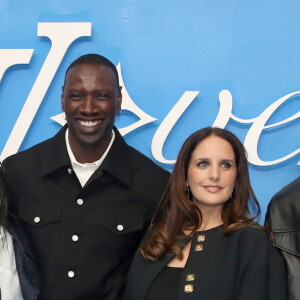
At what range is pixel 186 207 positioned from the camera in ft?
7.88

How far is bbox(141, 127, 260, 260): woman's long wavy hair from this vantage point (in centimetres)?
233

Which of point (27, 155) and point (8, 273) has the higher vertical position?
point (27, 155)

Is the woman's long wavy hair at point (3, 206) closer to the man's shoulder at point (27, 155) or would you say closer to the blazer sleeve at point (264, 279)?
the man's shoulder at point (27, 155)

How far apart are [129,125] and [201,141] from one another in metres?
0.98

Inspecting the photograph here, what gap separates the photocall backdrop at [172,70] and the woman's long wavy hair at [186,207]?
2.73ft

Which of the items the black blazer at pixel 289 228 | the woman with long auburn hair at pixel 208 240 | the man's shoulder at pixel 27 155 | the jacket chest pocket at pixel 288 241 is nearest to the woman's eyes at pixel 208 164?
the woman with long auburn hair at pixel 208 240

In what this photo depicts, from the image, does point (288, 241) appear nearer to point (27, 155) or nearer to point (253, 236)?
point (253, 236)

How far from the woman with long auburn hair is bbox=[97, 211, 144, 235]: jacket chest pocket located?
0.07 meters

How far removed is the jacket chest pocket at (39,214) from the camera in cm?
247

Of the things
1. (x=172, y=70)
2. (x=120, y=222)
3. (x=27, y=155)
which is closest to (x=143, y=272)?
(x=120, y=222)

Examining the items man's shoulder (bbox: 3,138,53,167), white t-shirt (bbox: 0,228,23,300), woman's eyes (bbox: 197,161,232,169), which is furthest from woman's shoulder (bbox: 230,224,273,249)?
man's shoulder (bbox: 3,138,53,167)

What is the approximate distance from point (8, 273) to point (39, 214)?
0.33m

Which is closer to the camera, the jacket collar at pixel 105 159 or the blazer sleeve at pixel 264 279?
the blazer sleeve at pixel 264 279

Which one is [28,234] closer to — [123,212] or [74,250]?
[74,250]
